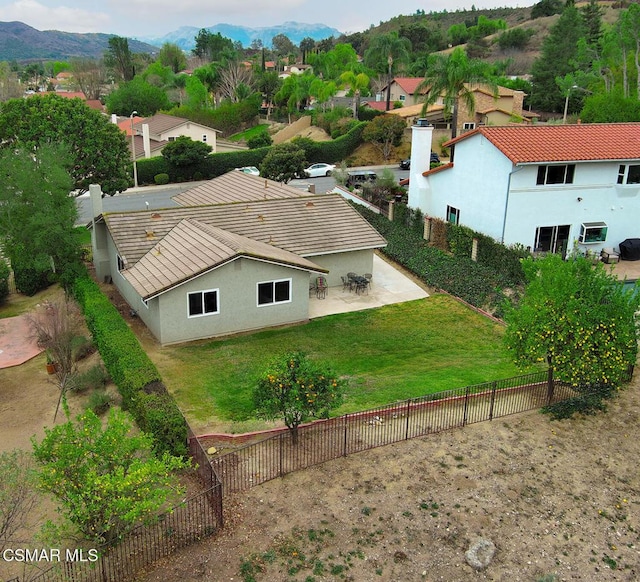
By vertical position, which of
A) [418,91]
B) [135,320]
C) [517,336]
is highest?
[418,91]

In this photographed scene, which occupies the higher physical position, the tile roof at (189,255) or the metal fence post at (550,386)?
the tile roof at (189,255)

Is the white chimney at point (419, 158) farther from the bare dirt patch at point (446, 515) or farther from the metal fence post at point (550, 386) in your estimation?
the bare dirt patch at point (446, 515)

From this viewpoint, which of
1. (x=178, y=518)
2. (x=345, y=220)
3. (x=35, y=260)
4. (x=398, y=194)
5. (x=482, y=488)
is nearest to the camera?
(x=178, y=518)

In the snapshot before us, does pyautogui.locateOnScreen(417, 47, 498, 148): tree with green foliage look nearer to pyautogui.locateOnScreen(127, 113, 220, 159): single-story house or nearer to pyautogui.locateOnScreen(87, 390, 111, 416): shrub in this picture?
pyautogui.locateOnScreen(127, 113, 220, 159): single-story house

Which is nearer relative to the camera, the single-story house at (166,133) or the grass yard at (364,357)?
the grass yard at (364,357)

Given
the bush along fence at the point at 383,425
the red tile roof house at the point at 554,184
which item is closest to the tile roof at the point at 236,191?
the red tile roof house at the point at 554,184

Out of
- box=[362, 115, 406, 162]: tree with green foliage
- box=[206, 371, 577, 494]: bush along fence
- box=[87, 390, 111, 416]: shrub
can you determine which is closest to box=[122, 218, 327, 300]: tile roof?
box=[87, 390, 111, 416]: shrub

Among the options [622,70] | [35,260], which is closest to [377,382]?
[35,260]

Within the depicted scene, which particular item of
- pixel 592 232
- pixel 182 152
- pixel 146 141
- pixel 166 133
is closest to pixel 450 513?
pixel 592 232

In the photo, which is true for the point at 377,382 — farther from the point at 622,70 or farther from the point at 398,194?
the point at 622,70
